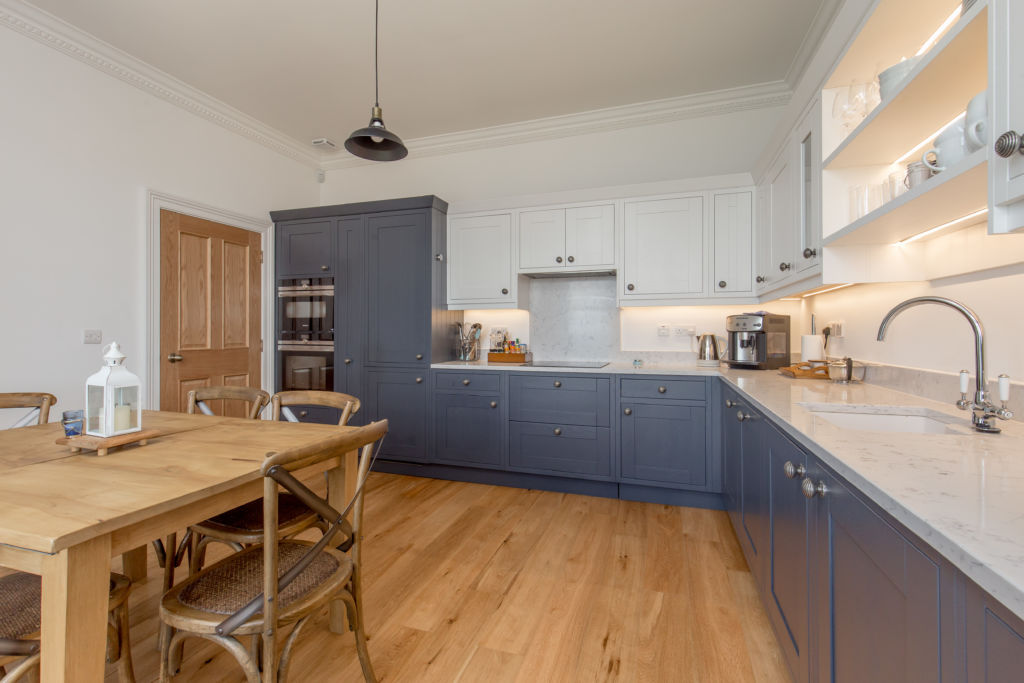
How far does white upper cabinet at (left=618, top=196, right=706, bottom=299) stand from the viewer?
3.30 metres

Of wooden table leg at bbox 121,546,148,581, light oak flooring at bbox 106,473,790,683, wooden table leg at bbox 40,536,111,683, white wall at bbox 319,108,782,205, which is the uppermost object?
white wall at bbox 319,108,782,205

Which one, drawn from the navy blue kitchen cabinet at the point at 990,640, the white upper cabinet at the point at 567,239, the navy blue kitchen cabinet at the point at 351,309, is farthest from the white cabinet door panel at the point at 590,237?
the navy blue kitchen cabinet at the point at 990,640

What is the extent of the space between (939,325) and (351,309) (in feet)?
12.1

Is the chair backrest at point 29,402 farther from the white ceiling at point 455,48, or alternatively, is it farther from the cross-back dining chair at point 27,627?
the white ceiling at point 455,48

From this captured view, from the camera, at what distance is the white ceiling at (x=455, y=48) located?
8.60 feet

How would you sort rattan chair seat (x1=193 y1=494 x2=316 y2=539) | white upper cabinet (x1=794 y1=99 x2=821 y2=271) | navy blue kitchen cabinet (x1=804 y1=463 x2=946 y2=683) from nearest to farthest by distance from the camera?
navy blue kitchen cabinet (x1=804 y1=463 x2=946 y2=683) < rattan chair seat (x1=193 y1=494 x2=316 y2=539) < white upper cabinet (x1=794 y1=99 x2=821 y2=271)

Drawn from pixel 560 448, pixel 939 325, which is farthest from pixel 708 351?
pixel 939 325

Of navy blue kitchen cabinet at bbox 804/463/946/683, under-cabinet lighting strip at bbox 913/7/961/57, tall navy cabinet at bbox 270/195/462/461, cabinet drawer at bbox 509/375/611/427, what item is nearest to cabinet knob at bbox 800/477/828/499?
navy blue kitchen cabinet at bbox 804/463/946/683

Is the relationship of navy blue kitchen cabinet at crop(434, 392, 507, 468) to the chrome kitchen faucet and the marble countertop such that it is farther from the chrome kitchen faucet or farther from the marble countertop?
the chrome kitchen faucet

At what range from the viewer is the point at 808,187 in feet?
7.02

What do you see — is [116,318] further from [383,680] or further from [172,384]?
[383,680]

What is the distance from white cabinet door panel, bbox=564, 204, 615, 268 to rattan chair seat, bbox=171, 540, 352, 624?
266 centimetres

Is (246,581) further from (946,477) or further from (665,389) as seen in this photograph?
(665,389)

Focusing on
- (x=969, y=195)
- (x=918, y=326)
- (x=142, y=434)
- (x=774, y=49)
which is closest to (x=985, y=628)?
(x=969, y=195)
